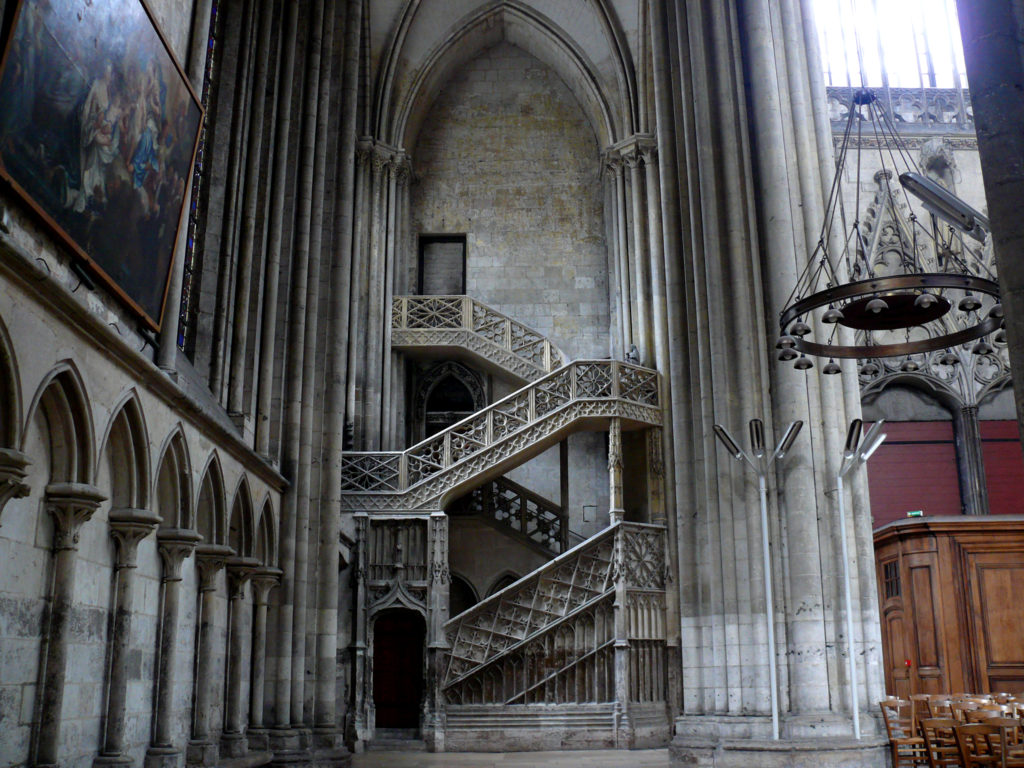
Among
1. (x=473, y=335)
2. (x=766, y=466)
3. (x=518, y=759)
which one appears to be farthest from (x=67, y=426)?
(x=473, y=335)

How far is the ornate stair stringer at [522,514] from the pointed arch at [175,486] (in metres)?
11.9

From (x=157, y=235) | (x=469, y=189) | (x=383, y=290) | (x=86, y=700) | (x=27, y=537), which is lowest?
(x=86, y=700)

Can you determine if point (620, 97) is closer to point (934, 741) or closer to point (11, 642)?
point (934, 741)

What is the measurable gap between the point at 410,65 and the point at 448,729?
46.9ft

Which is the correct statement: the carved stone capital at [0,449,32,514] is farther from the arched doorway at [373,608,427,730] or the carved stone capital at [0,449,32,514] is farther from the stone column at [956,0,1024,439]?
the arched doorway at [373,608,427,730]

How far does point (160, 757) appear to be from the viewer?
24.6ft

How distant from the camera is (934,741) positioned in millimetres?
8883

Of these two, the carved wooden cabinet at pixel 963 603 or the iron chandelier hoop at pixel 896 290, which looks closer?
the iron chandelier hoop at pixel 896 290

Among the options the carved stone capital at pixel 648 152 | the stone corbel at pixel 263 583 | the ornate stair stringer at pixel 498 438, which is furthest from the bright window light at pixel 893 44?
the stone corbel at pixel 263 583

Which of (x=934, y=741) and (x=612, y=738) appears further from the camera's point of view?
(x=612, y=738)

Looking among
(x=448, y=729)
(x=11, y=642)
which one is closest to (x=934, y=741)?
(x=11, y=642)

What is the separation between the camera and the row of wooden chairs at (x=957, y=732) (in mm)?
7578

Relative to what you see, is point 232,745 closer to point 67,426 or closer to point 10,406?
point 67,426

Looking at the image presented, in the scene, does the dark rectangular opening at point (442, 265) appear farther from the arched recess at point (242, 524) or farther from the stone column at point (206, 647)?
the stone column at point (206, 647)
